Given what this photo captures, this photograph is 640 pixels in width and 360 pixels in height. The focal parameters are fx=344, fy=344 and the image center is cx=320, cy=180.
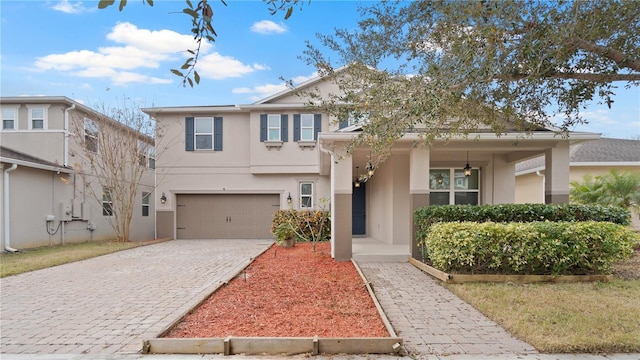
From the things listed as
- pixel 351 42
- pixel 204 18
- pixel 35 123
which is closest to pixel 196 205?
pixel 35 123

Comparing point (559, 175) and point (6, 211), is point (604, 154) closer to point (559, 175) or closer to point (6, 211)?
point (559, 175)

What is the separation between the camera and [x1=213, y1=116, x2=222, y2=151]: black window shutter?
52.5 feet

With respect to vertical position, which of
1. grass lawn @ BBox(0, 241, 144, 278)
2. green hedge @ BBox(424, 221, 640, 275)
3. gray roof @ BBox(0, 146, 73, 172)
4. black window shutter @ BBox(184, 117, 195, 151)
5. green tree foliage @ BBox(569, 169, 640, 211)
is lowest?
grass lawn @ BBox(0, 241, 144, 278)

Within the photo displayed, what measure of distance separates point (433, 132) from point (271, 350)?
4059mm

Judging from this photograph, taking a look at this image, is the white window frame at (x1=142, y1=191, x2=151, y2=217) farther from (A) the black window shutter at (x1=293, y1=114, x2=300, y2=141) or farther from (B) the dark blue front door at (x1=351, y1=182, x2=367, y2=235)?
(B) the dark blue front door at (x1=351, y1=182, x2=367, y2=235)

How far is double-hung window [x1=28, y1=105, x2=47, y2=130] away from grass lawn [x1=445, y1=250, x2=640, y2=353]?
53.5 feet

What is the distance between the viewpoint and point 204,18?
235 centimetres

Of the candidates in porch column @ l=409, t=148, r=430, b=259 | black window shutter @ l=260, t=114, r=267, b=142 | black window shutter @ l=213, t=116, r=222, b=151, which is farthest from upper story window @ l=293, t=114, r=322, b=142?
porch column @ l=409, t=148, r=430, b=259

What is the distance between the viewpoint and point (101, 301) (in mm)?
5719

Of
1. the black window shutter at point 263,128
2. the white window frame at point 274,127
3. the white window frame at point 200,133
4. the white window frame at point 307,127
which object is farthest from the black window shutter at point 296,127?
the white window frame at point 200,133

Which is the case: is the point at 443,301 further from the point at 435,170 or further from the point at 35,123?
the point at 35,123

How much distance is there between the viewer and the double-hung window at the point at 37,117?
1406 centimetres

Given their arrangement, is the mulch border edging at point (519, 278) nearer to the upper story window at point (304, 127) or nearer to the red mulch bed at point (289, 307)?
the red mulch bed at point (289, 307)

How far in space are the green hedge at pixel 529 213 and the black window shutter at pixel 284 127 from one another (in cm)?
894
